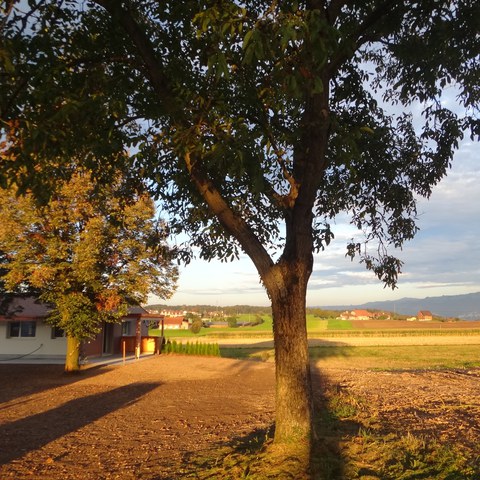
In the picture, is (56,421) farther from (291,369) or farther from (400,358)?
(400,358)

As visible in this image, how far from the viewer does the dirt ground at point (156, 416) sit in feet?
24.2

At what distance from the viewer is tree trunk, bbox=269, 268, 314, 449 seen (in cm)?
606

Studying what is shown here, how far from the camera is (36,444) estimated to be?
8.79 m

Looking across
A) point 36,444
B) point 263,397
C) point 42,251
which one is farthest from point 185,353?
point 36,444

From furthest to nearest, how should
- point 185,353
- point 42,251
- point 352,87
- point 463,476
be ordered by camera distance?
point 185,353, point 42,251, point 352,87, point 463,476

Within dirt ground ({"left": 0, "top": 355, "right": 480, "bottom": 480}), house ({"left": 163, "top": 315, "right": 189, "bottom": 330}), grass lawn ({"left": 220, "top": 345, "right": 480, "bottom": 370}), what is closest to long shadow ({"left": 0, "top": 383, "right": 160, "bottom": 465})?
dirt ground ({"left": 0, "top": 355, "right": 480, "bottom": 480})

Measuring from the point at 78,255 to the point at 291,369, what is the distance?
14323 millimetres

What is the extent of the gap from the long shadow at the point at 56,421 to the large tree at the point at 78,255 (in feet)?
15.5

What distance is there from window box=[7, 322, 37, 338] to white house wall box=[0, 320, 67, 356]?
208 millimetres

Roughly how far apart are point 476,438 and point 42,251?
1661 centimetres

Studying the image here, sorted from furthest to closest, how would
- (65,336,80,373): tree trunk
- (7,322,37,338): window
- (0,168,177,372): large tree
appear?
→ (7,322,37,338): window, (65,336,80,373): tree trunk, (0,168,177,372): large tree

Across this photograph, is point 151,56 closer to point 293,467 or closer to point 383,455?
point 293,467

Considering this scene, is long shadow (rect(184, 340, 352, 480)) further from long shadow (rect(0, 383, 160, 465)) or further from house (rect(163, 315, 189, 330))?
house (rect(163, 315, 189, 330))

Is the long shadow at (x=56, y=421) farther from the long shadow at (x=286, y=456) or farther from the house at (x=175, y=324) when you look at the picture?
the house at (x=175, y=324)
